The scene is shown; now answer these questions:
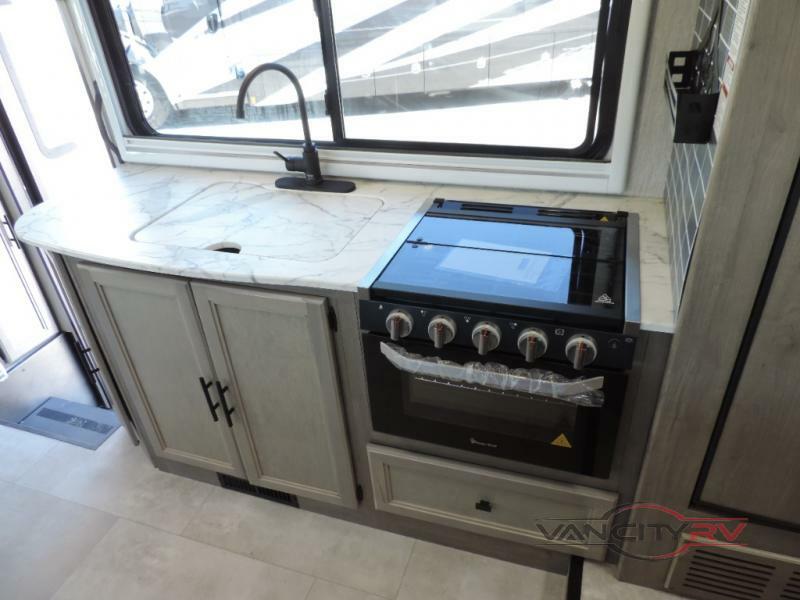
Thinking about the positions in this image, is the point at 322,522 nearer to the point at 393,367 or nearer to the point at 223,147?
the point at 393,367

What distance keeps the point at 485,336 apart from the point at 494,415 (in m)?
0.28

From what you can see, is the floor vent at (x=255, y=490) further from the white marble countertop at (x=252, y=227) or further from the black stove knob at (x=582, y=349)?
the black stove knob at (x=582, y=349)

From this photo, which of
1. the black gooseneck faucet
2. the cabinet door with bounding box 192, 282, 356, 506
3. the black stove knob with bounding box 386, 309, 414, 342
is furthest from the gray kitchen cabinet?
the black gooseneck faucet

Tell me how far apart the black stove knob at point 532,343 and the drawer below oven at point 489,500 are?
1.50ft

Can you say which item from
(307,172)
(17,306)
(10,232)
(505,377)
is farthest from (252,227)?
(17,306)

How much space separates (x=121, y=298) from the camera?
169 cm

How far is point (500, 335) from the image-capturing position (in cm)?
126

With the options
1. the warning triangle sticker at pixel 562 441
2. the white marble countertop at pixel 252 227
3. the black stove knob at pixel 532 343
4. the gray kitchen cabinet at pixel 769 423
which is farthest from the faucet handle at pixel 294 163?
the gray kitchen cabinet at pixel 769 423

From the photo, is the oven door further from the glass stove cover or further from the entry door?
the entry door

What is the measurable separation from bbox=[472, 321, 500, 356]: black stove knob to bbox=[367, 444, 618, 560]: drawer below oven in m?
0.46

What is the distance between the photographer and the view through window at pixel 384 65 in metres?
1.64

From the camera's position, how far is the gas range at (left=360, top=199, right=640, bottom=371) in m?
1.21

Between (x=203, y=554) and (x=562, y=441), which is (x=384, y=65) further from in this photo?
(x=203, y=554)

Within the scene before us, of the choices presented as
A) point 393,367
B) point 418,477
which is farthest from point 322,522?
point 393,367
